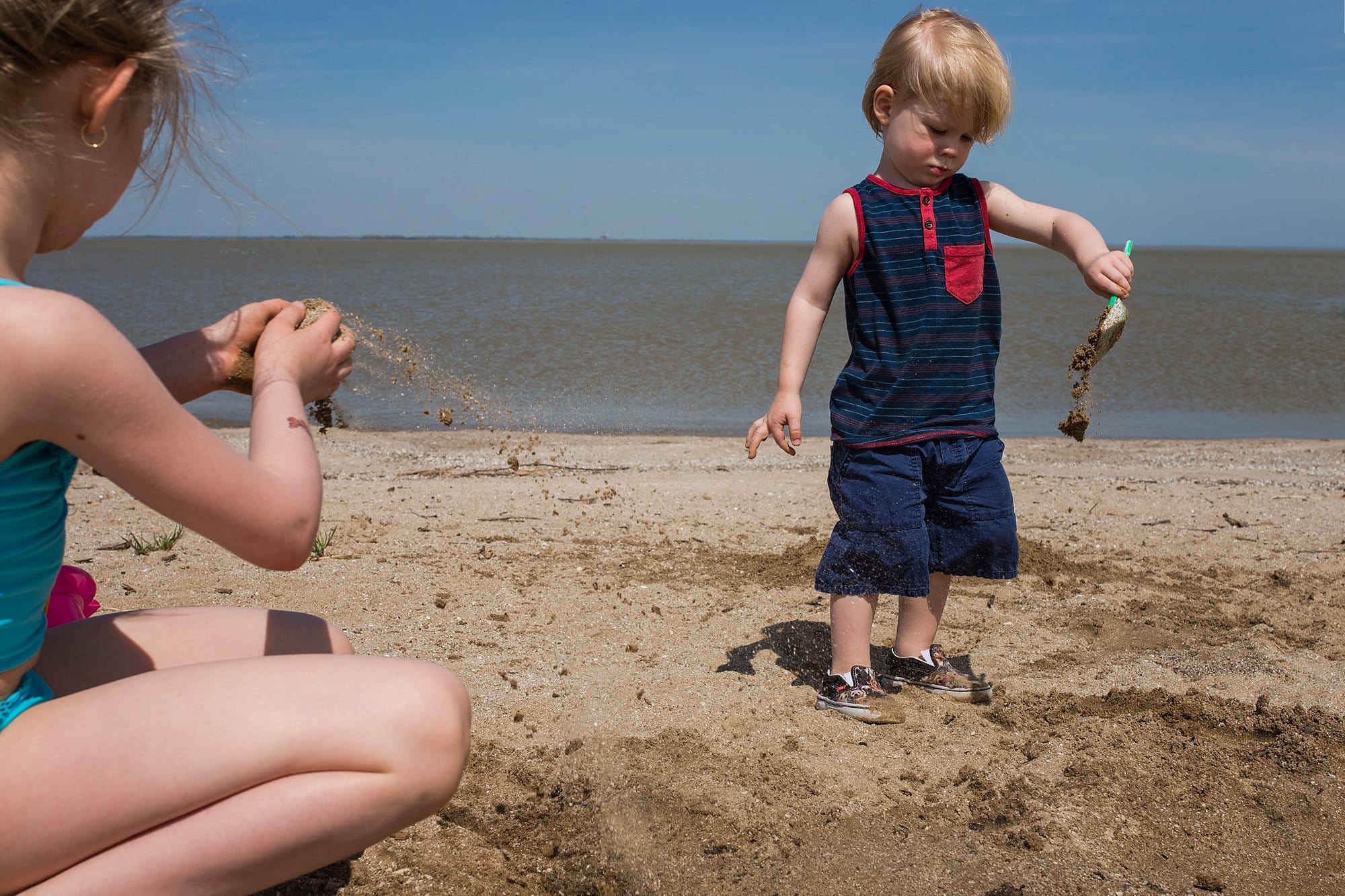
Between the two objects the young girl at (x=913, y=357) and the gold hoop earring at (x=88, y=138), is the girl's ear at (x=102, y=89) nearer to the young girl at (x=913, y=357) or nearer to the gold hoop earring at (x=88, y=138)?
the gold hoop earring at (x=88, y=138)

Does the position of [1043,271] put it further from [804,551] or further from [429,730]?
[429,730]

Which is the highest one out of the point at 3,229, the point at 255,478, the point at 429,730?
the point at 3,229

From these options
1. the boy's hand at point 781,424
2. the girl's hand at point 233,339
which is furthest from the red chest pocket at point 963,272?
the girl's hand at point 233,339

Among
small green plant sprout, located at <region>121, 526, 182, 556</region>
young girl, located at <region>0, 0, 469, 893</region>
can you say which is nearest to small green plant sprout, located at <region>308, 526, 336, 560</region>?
small green plant sprout, located at <region>121, 526, 182, 556</region>

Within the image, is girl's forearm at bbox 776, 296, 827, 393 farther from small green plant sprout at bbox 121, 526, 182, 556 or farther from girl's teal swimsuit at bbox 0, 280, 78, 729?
small green plant sprout at bbox 121, 526, 182, 556

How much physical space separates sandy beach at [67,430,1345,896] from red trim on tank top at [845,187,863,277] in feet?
4.27

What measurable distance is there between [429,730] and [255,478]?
462 mm

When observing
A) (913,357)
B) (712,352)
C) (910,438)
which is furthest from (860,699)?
(712,352)

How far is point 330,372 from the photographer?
1909 millimetres

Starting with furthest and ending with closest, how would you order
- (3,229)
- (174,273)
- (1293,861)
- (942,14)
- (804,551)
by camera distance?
(174,273) → (804,551) → (942,14) → (1293,861) → (3,229)

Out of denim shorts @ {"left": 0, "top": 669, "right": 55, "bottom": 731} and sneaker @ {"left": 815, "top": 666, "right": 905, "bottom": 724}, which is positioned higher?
denim shorts @ {"left": 0, "top": 669, "right": 55, "bottom": 731}

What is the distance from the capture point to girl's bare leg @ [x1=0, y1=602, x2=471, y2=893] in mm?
1414

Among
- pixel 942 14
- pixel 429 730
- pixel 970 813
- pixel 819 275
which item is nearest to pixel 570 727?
pixel 970 813

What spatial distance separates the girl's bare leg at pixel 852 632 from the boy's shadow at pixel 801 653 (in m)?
0.17
